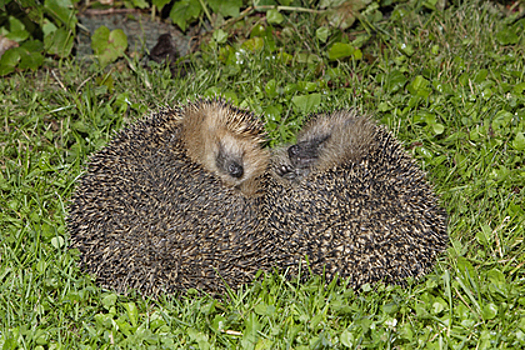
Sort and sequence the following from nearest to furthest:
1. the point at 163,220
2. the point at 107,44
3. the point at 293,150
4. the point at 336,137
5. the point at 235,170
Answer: the point at 163,220 → the point at 336,137 → the point at 235,170 → the point at 293,150 → the point at 107,44

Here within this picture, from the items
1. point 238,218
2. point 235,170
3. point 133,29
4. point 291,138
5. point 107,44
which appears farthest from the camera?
point 133,29

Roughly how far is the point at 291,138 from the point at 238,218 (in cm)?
161

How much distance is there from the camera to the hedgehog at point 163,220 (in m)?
3.47

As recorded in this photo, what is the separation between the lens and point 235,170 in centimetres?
422

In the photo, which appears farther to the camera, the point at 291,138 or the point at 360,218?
the point at 291,138

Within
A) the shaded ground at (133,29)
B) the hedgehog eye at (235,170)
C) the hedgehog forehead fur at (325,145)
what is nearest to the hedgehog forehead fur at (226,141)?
the hedgehog eye at (235,170)

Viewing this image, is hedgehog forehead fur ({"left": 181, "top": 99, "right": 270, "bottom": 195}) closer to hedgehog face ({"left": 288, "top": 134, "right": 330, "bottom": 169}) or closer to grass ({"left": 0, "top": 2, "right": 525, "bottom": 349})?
hedgehog face ({"left": 288, "top": 134, "right": 330, "bottom": 169})

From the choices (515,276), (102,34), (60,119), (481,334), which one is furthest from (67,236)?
(515,276)

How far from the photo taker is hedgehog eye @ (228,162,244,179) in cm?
421

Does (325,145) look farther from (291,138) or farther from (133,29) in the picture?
(133,29)

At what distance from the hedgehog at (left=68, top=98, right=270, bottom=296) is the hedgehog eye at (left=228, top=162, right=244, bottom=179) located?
169 mm

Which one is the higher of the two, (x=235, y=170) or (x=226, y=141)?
(x=226, y=141)

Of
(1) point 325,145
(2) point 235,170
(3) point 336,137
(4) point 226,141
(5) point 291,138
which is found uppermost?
(3) point 336,137

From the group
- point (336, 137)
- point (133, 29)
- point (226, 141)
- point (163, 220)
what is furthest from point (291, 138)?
point (133, 29)
